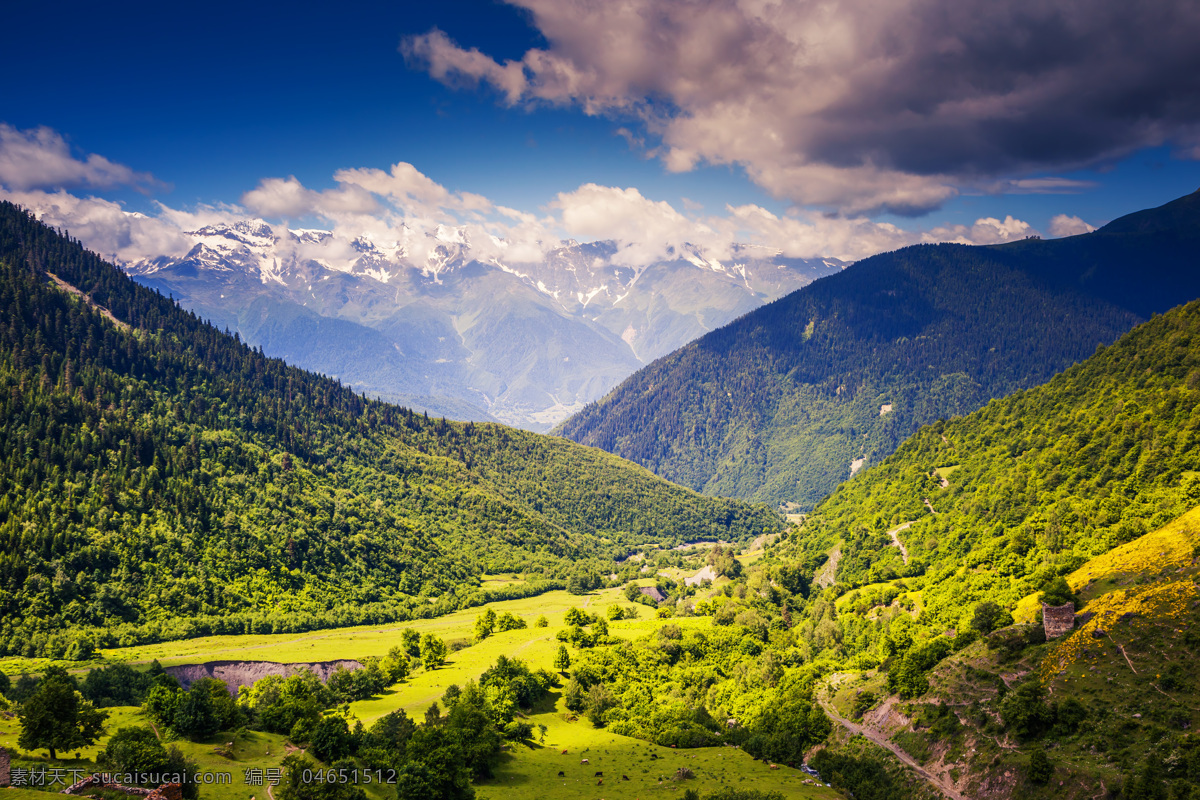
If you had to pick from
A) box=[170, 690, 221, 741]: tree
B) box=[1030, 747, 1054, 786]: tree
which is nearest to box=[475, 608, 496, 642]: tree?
box=[170, 690, 221, 741]: tree

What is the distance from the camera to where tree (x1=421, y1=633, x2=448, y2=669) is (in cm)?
11056

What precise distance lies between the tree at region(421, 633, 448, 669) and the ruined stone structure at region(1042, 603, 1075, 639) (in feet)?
297

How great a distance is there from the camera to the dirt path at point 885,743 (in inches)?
2378

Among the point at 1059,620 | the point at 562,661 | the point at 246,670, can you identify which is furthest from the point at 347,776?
the point at 1059,620

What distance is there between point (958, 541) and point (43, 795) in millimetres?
137497

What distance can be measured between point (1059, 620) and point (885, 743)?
76.8 feet

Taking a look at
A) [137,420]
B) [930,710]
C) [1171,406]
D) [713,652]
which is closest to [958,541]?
[1171,406]

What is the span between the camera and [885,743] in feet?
237

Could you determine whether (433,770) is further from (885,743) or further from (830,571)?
(830,571)

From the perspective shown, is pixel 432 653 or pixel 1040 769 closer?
pixel 1040 769

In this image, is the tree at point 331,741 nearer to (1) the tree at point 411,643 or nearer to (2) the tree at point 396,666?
(2) the tree at point 396,666

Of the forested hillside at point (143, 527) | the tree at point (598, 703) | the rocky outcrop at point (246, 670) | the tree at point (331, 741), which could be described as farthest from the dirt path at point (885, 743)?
the forested hillside at point (143, 527)

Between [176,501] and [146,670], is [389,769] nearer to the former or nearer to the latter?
[146,670]

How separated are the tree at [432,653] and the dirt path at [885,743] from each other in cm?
6347
